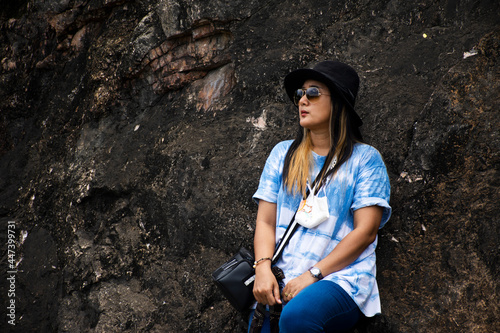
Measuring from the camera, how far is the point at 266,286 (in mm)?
2631

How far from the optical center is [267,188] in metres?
3.03

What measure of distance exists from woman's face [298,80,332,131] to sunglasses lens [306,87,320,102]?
0.06 ft

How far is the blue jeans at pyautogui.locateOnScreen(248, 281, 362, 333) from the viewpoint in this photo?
92.9 inches

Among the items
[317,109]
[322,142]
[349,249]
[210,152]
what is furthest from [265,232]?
[210,152]

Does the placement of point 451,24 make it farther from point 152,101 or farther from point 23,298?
point 23,298

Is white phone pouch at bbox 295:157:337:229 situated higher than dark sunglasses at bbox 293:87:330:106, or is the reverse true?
dark sunglasses at bbox 293:87:330:106

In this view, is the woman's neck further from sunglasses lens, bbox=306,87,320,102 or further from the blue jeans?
the blue jeans

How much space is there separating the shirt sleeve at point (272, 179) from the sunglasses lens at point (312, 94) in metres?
0.41

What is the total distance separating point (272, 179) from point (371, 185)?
2.22 feet

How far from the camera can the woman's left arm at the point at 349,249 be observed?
2.54m

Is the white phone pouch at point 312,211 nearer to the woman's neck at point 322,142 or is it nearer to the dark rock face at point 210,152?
the woman's neck at point 322,142

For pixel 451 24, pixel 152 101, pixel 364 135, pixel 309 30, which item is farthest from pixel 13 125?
pixel 451 24

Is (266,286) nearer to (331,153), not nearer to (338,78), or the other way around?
(331,153)

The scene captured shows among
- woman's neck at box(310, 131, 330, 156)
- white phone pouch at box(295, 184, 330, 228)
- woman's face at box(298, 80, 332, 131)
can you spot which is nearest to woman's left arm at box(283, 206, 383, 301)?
white phone pouch at box(295, 184, 330, 228)
